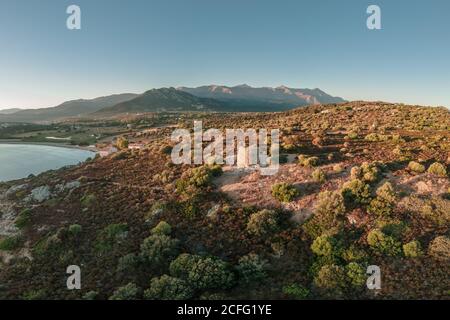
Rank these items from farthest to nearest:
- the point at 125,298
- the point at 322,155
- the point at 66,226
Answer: the point at 322,155
the point at 66,226
the point at 125,298

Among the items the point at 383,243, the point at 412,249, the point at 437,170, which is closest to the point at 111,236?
the point at 383,243

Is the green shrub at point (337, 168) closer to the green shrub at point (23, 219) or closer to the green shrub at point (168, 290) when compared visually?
the green shrub at point (168, 290)

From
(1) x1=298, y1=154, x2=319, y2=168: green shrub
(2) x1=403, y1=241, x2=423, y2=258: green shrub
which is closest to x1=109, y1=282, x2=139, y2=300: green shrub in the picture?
(2) x1=403, y1=241, x2=423, y2=258: green shrub

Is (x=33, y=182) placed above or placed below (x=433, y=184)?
below

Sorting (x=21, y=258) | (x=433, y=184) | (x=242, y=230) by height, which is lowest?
(x=21, y=258)

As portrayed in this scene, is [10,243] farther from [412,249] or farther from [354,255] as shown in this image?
[412,249]
